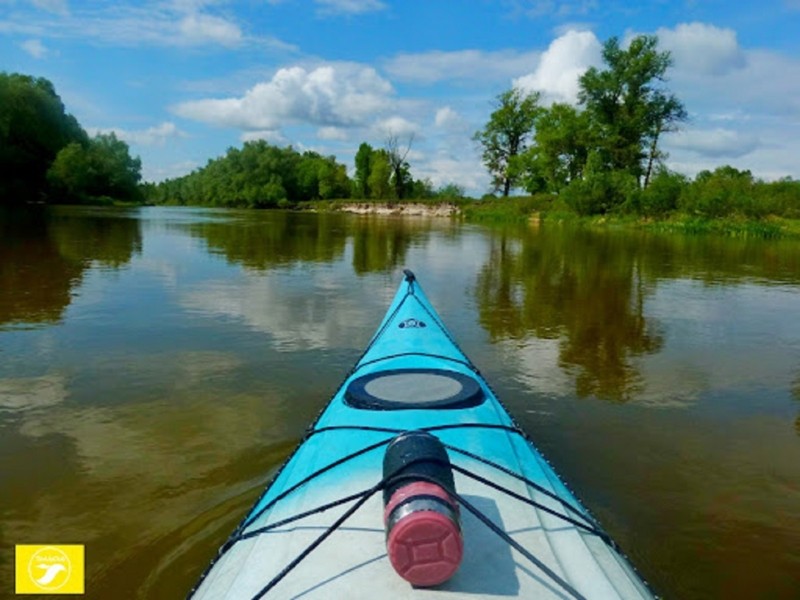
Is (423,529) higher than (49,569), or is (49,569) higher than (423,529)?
(423,529)

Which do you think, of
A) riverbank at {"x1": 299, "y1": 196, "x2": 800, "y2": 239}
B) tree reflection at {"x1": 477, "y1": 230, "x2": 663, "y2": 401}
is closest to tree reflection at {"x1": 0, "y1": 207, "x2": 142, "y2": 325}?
tree reflection at {"x1": 477, "y1": 230, "x2": 663, "y2": 401}

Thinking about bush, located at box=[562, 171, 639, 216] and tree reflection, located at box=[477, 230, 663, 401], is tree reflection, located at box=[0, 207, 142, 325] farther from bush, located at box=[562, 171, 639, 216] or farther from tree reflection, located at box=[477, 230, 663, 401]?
bush, located at box=[562, 171, 639, 216]

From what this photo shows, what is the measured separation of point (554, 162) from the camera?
56281 millimetres

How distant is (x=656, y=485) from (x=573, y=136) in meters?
53.9

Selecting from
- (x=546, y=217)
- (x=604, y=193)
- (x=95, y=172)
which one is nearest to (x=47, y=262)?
(x=604, y=193)

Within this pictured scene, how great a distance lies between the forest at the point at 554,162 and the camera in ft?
138

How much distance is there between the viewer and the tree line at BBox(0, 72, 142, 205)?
59.0 metres

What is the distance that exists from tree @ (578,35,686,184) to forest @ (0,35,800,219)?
87mm

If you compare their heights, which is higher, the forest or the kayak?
the forest

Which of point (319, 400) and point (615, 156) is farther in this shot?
point (615, 156)

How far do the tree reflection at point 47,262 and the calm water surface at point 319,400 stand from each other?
0.12 m

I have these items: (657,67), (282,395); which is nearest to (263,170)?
(657,67)

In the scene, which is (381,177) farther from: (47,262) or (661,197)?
(47,262)

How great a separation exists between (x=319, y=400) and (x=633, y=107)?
5385 cm
